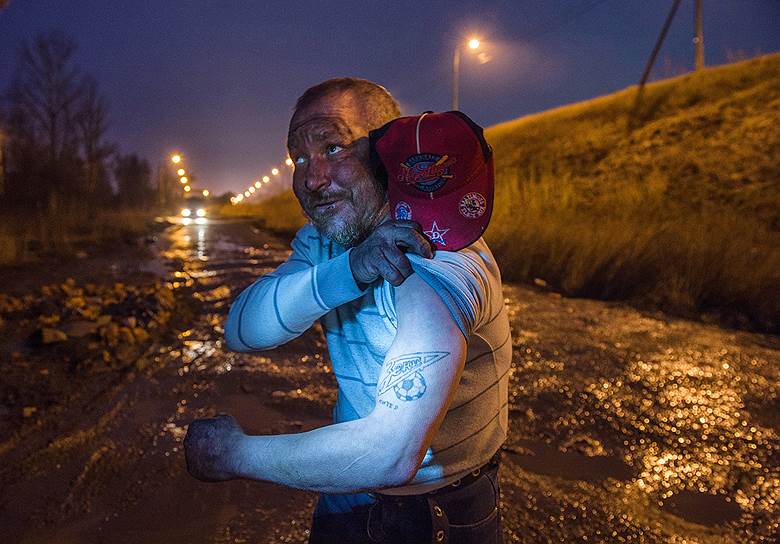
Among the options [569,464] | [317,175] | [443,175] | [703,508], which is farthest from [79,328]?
[703,508]

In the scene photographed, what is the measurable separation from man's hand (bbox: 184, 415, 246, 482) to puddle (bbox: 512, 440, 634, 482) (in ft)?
8.48

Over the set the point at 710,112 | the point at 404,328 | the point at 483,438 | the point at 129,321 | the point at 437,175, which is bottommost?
the point at 129,321

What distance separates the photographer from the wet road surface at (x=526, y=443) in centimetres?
265

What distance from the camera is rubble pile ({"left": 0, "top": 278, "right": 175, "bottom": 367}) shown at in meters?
5.27

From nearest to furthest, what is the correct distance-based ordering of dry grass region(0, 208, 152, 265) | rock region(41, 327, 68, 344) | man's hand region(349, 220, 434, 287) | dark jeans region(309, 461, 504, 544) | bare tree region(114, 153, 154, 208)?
1. man's hand region(349, 220, 434, 287)
2. dark jeans region(309, 461, 504, 544)
3. rock region(41, 327, 68, 344)
4. dry grass region(0, 208, 152, 265)
5. bare tree region(114, 153, 154, 208)

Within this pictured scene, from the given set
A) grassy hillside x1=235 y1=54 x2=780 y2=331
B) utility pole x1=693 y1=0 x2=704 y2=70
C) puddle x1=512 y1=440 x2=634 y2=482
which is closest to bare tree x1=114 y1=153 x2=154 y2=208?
grassy hillside x1=235 y1=54 x2=780 y2=331

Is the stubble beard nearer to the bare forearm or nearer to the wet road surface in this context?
the bare forearm

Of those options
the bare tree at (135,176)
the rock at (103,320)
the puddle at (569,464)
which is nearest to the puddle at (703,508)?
the puddle at (569,464)

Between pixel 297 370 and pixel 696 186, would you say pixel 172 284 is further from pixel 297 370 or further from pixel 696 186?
pixel 696 186

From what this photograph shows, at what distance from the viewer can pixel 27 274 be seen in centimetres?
1003

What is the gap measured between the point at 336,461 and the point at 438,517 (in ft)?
1.68

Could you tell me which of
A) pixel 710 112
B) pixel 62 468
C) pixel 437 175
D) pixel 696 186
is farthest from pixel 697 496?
pixel 710 112

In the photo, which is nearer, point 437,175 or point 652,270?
point 437,175

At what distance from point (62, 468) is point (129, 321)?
3.09m
